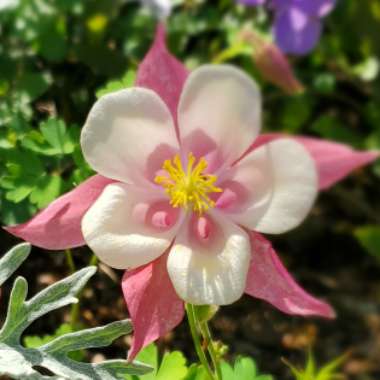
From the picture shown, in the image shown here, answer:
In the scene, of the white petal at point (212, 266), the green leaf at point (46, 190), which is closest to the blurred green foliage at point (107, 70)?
the green leaf at point (46, 190)

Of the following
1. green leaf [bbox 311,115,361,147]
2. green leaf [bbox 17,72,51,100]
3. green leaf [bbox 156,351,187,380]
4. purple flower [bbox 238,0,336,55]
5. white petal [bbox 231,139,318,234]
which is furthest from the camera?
green leaf [bbox 311,115,361,147]

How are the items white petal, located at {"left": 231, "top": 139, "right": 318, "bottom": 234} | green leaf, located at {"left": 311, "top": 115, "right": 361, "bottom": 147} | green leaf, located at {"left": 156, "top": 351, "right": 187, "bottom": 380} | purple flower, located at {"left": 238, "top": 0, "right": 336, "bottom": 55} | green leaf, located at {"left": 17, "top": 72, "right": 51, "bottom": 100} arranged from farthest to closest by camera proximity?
green leaf, located at {"left": 311, "top": 115, "right": 361, "bottom": 147} < purple flower, located at {"left": 238, "top": 0, "right": 336, "bottom": 55} < green leaf, located at {"left": 17, "top": 72, "right": 51, "bottom": 100} < green leaf, located at {"left": 156, "top": 351, "right": 187, "bottom": 380} < white petal, located at {"left": 231, "top": 139, "right": 318, "bottom": 234}

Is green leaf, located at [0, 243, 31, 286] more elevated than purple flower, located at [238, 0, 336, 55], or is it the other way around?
green leaf, located at [0, 243, 31, 286]

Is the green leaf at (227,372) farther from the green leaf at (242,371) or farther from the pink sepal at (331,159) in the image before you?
the pink sepal at (331,159)

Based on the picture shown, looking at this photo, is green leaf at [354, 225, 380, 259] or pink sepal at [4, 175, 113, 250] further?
green leaf at [354, 225, 380, 259]

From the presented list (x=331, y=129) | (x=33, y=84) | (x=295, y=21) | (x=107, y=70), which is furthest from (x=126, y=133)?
(x=331, y=129)

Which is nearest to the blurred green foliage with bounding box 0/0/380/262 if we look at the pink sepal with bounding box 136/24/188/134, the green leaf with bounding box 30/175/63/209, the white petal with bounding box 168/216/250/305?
the green leaf with bounding box 30/175/63/209

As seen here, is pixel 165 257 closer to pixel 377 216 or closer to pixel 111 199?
pixel 111 199

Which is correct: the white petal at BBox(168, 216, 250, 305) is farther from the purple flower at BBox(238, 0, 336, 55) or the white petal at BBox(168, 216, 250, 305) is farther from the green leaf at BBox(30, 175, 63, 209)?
the purple flower at BBox(238, 0, 336, 55)
